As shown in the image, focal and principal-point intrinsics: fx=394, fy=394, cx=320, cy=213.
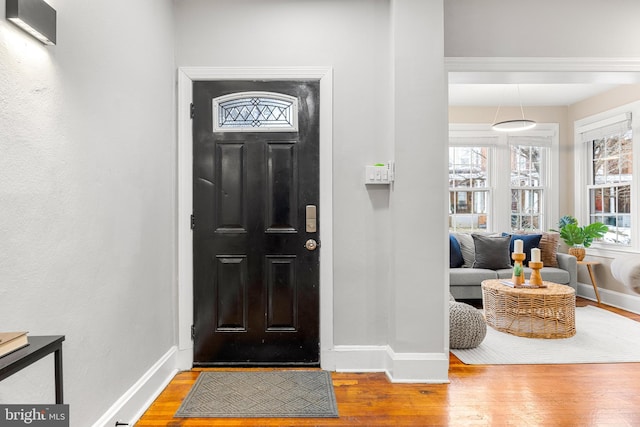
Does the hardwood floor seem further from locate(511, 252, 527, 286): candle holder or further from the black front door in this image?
locate(511, 252, 527, 286): candle holder

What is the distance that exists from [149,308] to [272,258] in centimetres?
86

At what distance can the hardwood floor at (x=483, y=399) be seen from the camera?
83.1 inches

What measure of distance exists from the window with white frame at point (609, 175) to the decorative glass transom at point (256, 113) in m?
4.29

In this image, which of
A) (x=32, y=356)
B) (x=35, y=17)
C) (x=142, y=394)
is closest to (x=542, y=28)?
(x=35, y=17)

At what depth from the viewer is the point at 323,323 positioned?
2.82m

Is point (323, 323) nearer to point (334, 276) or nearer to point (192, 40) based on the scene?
point (334, 276)

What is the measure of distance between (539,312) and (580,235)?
213 cm

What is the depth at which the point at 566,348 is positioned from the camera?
10.6 feet

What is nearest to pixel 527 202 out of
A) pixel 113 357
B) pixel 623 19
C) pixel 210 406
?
pixel 623 19

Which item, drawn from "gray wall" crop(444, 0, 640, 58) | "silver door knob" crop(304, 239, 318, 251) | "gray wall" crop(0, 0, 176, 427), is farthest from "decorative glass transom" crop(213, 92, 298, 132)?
"gray wall" crop(444, 0, 640, 58)

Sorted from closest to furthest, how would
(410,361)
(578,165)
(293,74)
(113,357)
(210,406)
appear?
(113,357)
(210,406)
(410,361)
(293,74)
(578,165)

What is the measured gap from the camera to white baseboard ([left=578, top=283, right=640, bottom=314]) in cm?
447

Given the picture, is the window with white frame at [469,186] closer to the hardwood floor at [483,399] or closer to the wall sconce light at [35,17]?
the hardwood floor at [483,399]

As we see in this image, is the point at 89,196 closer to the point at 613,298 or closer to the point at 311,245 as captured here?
the point at 311,245
